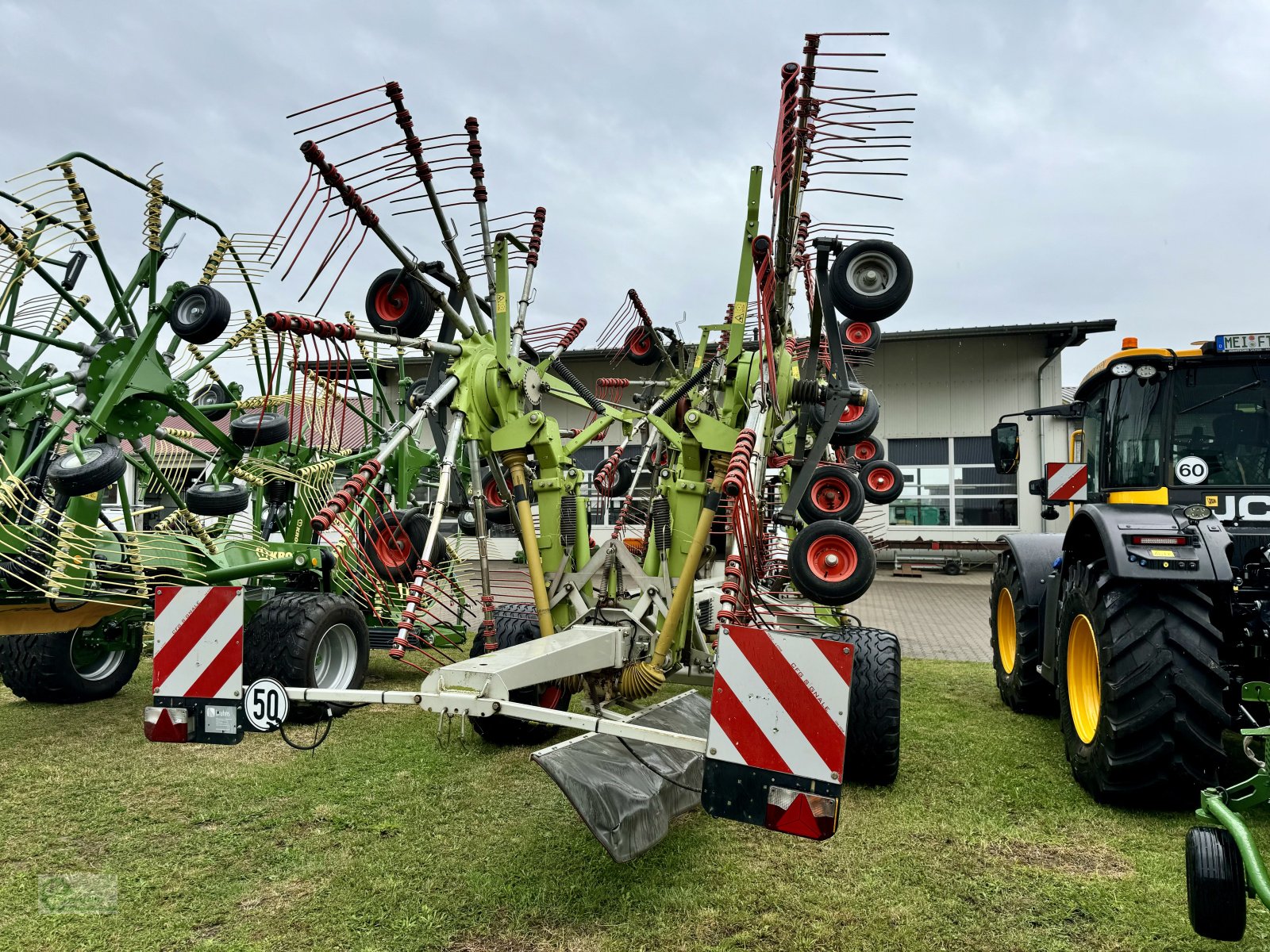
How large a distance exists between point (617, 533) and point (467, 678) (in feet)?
5.39

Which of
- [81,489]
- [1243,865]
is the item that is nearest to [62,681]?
[81,489]

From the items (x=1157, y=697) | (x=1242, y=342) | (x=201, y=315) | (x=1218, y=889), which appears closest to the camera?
(x=1218, y=889)

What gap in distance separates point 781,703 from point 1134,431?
3194 millimetres

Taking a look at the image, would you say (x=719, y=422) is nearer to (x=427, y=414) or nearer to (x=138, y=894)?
(x=427, y=414)

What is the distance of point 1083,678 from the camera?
462 centimetres

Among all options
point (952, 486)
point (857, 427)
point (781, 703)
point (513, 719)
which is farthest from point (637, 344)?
point (952, 486)

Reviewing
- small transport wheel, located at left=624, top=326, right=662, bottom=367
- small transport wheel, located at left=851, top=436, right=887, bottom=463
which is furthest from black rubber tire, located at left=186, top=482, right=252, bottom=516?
small transport wheel, located at left=851, top=436, right=887, bottom=463

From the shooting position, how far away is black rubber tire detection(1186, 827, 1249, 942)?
234 centimetres

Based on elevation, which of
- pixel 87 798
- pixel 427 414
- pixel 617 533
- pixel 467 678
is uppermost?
pixel 427 414

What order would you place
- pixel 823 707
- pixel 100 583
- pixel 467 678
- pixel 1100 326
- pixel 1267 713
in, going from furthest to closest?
1. pixel 1100 326
2. pixel 100 583
3. pixel 1267 713
4. pixel 467 678
5. pixel 823 707

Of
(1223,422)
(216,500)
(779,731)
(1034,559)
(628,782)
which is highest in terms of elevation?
(1223,422)

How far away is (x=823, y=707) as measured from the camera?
265 centimetres

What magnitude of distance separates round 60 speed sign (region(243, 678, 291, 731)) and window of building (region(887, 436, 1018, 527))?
1576cm

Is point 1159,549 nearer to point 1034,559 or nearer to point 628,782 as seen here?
point 1034,559
